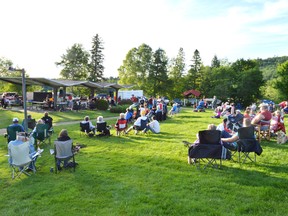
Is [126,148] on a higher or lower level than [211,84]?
lower

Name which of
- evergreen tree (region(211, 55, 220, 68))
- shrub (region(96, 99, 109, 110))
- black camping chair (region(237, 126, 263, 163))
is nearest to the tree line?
evergreen tree (region(211, 55, 220, 68))

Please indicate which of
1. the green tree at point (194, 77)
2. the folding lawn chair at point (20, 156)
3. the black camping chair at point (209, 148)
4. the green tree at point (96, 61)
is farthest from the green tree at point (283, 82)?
the folding lawn chair at point (20, 156)

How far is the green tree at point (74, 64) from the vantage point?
54250 millimetres

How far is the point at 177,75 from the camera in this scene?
53.5 metres

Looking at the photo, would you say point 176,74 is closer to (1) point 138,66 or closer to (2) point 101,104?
(1) point 138,66

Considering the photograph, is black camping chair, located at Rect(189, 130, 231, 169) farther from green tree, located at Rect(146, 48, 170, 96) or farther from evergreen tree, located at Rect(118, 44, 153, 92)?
evergreen tree, located at Rect(118, 44, 153, 92)

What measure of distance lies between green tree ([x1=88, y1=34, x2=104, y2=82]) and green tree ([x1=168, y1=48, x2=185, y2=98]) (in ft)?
45.2

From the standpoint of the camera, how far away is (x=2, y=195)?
214 inches

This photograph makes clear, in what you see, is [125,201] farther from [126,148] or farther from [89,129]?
[89,129]

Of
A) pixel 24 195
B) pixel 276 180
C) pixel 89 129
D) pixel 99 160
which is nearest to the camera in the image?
pixel 24 195

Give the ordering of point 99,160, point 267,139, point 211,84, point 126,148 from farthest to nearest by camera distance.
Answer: point 211,84
point 267,139
point 126,148
point 99,160

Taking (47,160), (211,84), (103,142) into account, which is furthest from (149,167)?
(211,84)

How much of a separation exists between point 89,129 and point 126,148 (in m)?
2.83

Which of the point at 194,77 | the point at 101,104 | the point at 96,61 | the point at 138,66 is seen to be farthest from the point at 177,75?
the point at 101,104
